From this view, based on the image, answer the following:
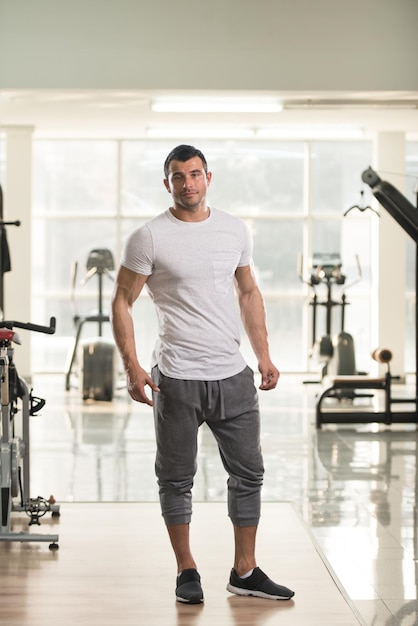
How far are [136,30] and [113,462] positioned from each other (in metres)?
3.51

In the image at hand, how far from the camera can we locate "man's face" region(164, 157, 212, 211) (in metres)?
3.26

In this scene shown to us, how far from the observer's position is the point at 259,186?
12.6 m

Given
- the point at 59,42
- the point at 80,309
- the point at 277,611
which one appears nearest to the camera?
the point at 277,611

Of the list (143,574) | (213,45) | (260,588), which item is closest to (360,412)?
(213,45)

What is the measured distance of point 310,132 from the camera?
1158 cm

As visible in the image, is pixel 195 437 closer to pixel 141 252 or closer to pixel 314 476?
pixel 141 252

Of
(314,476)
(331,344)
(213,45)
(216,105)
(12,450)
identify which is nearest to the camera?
(12,450)

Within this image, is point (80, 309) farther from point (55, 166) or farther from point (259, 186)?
point (259, 186)

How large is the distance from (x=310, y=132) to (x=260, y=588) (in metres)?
8.76

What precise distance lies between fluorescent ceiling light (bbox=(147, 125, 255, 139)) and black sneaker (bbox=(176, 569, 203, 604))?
779 cm

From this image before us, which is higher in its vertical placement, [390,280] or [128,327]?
[390,280]

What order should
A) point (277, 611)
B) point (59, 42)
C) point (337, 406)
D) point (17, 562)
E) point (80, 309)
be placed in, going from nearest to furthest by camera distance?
point (277, 611) < point (17, 562) < point (59, 42) < point (337, 406) < point (80, 309)

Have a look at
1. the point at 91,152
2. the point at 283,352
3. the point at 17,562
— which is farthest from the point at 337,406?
the point at 17,562

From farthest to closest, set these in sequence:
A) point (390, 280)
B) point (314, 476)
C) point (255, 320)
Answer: point (390, 280)
point (314, 476)
point (255, 320)
